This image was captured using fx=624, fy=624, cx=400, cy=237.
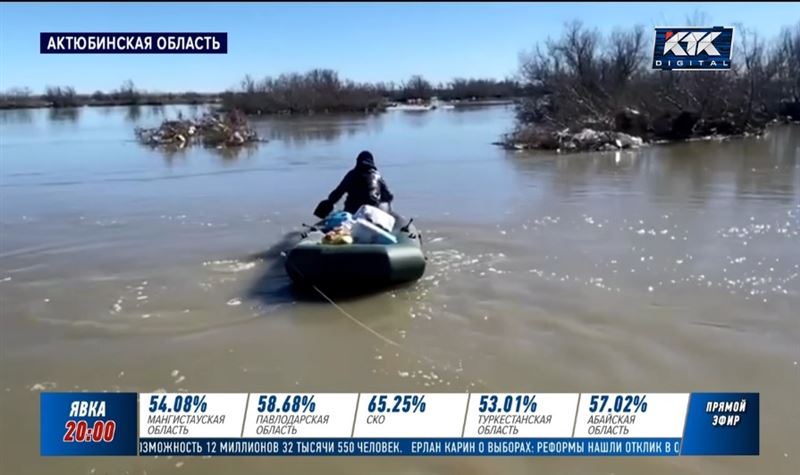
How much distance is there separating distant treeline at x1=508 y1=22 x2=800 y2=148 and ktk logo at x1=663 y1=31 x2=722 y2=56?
13026mm

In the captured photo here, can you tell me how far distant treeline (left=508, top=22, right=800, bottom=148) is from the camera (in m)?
24.6

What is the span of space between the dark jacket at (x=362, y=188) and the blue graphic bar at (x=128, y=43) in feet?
7.14

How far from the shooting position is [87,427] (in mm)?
3643

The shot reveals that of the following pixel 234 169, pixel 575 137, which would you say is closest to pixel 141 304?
pixel 234 169

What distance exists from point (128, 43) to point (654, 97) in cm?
2288

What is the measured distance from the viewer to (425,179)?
15.2 m

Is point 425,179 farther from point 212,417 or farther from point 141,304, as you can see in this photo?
point 212,417

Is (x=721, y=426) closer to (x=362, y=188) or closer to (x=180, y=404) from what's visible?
(x=180, y=404)

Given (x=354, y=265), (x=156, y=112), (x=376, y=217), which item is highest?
(x=156, y=112)

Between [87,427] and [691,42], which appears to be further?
[691,42]

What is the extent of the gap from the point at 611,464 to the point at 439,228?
20.1 feet

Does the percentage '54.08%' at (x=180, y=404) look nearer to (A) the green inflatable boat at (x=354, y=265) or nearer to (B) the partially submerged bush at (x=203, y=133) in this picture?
(A) the green inflatable boat at (x=354, y=265)

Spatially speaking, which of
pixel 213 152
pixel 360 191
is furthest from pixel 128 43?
pixel 213 152
